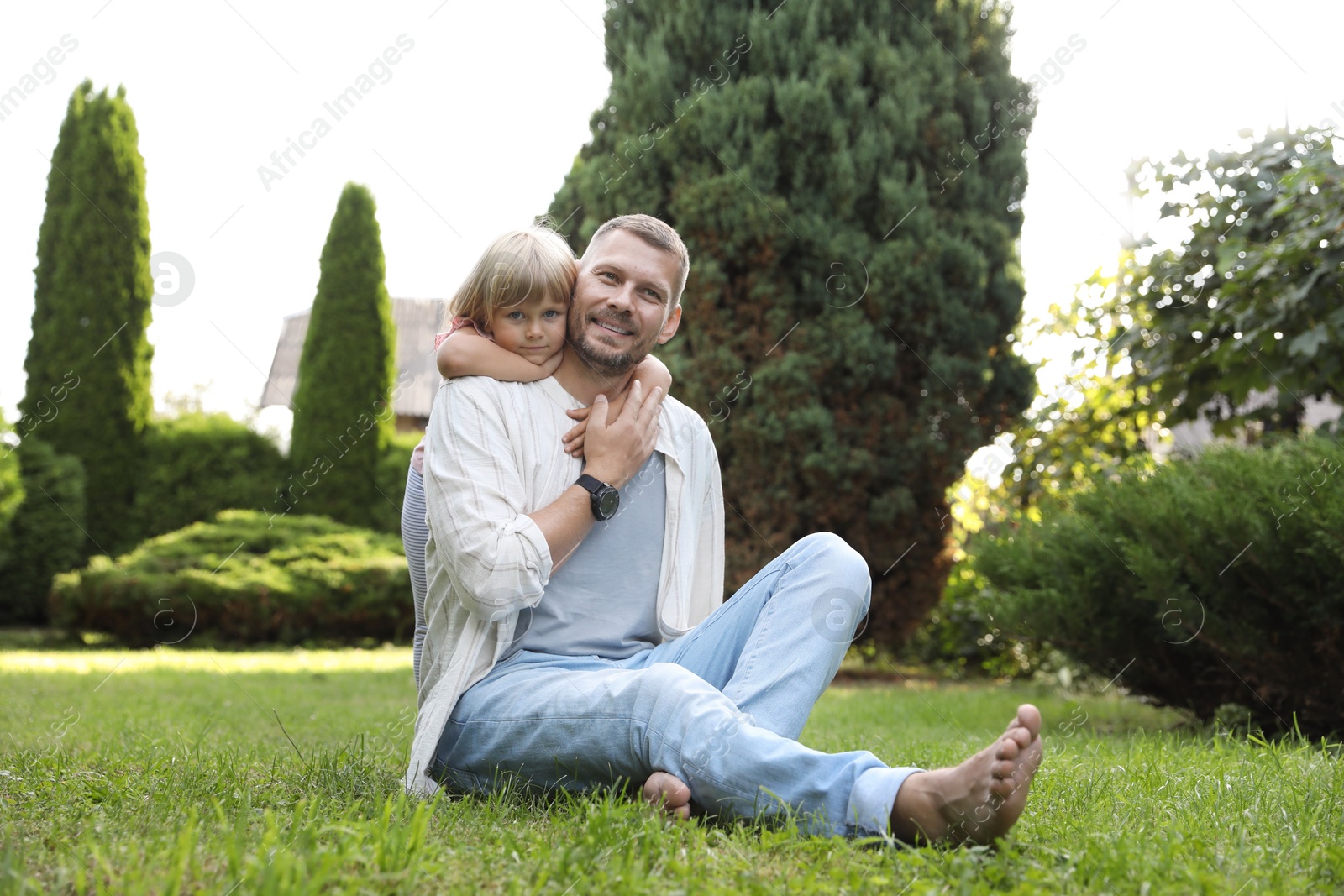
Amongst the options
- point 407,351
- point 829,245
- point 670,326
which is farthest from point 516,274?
point 407,351

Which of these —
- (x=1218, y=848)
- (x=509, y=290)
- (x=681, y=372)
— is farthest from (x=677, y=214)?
(x=1218, y=848)

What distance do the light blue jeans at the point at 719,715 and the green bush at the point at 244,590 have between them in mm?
7573

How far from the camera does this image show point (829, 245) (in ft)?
22.0

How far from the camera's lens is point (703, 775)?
1801mm

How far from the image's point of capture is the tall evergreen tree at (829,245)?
6.71 meters

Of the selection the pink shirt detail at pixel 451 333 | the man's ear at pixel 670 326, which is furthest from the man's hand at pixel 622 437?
the pink shirt detail at pixel 451 333

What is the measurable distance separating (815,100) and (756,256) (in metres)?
1.07

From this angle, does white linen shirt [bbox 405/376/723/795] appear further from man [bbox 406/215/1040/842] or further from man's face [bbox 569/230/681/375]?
man's face [bbox 569/230/681/375]

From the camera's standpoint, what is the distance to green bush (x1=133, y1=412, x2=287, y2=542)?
37.0 feet

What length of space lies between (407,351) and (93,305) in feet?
46.0

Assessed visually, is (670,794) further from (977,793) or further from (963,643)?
(963,643)

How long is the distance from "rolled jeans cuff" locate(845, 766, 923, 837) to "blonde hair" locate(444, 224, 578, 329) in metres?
1.30

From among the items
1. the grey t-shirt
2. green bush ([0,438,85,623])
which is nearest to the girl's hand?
the grey t-shirt

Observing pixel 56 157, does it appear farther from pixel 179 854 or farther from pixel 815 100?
pixel 179 854
